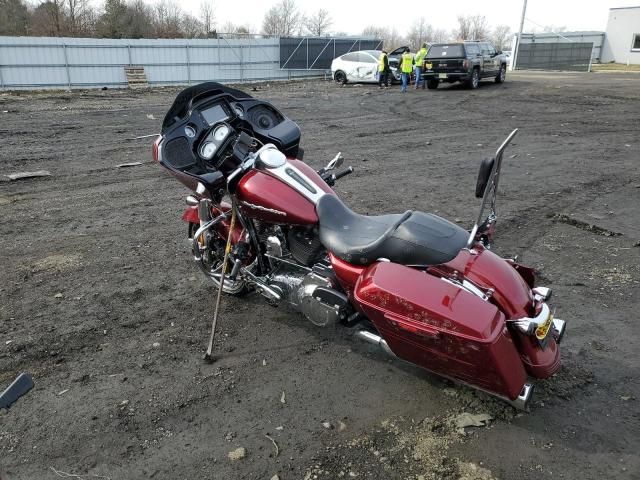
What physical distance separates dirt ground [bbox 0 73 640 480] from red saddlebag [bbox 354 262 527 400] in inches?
19.4

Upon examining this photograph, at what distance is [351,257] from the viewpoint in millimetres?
3045

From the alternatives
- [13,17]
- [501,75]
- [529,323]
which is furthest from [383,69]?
[13,17]

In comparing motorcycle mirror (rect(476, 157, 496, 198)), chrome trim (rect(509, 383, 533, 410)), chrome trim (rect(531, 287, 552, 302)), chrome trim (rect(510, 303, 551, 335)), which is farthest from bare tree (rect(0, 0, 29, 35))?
chrome trim (rect(509, 383, 533, 410))

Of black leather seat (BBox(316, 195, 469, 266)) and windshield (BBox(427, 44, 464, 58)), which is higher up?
windshield (BBox(427, 44, 464, 58))

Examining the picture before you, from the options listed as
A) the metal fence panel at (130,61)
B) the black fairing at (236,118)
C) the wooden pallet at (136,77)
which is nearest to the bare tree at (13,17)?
the metal fence panel at (130,61)

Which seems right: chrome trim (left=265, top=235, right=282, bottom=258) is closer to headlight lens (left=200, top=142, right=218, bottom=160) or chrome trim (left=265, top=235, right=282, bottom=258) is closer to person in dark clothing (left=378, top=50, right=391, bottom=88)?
headlight lens (left=200, top=142, right=218, bottom=160)

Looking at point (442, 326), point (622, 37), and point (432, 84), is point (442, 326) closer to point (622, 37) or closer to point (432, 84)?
point (432, 84)

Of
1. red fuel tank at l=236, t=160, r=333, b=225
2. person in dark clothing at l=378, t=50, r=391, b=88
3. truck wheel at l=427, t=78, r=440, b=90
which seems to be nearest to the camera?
red fuel tank at l=236, t=160, r=333, b=225

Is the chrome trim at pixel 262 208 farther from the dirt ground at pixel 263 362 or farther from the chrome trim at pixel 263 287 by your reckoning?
the dirt ground at pixel 263 362

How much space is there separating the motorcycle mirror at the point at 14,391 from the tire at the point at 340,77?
24.4 metres

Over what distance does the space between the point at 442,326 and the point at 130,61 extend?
78.2 ft

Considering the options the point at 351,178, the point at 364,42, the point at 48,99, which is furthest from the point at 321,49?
the point at 351,178

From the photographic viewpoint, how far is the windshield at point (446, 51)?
1970cm

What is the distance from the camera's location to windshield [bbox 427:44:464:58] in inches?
776
